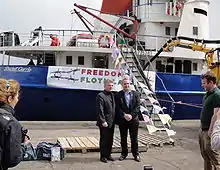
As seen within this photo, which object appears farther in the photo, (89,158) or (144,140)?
(144,140)

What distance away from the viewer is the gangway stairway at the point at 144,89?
394 inches

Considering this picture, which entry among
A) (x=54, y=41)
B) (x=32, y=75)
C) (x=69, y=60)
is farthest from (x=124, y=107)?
(x=54, y=41)

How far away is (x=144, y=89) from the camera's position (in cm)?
1120

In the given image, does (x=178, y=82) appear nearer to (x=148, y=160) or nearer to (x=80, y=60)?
(x=80, y=60)

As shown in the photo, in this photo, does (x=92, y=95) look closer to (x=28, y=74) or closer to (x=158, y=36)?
(x=28, y=74)

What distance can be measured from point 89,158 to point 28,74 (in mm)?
7054

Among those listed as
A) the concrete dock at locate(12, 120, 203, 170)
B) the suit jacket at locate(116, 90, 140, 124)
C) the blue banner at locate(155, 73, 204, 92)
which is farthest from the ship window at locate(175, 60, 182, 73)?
the suit jacket at locate(116, 90, 140, 124)

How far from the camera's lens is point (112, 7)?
57.5 feet

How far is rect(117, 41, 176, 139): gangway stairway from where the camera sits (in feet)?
32.9

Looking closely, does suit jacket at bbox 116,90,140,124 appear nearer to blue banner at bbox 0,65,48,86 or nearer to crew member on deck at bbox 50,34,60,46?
blue banner at bbox 0,65,48,86

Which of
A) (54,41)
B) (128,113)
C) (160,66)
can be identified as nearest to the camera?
(128,113)

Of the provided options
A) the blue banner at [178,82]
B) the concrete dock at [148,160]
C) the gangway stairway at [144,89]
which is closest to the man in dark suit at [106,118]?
Result: the concrete dock at [148,160]

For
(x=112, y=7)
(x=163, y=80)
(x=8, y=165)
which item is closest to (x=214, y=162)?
(x=8, y=165)

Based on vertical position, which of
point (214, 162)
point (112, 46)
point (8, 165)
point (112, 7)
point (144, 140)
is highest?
point (112, 7)
